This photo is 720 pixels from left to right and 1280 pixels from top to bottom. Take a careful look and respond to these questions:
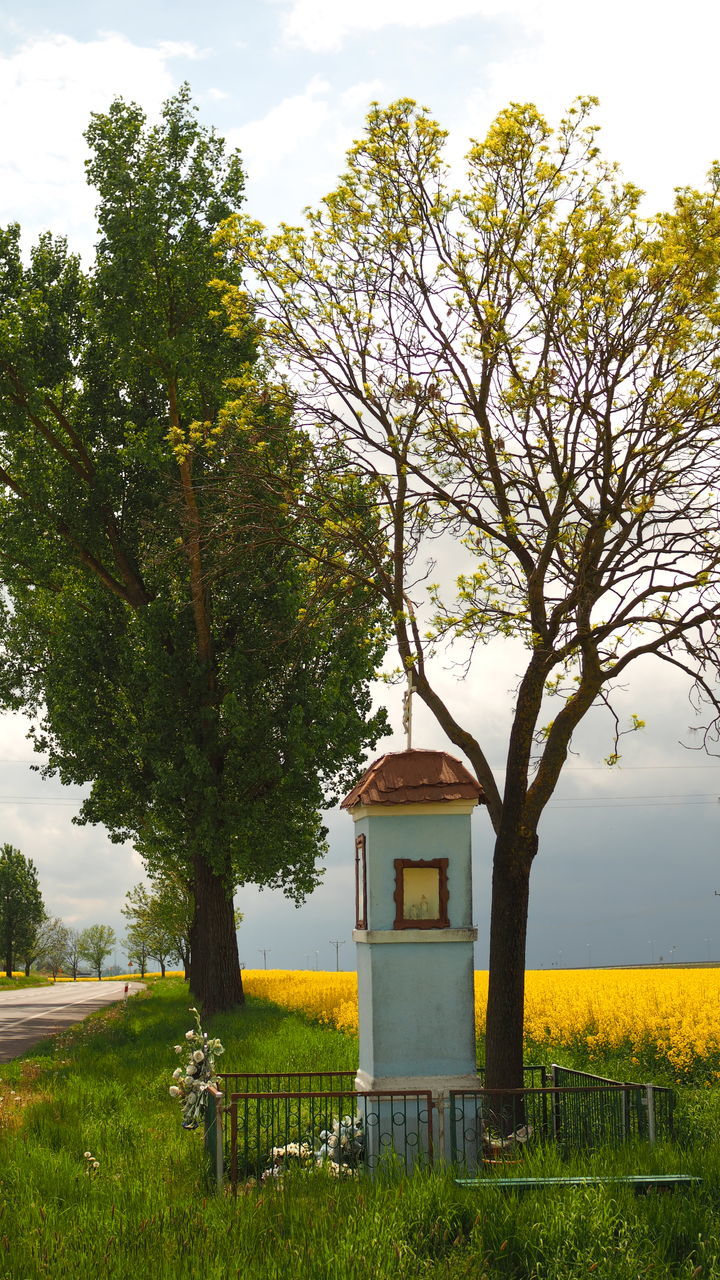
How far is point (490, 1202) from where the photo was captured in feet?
27.4

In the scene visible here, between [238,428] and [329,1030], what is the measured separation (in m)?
14.0

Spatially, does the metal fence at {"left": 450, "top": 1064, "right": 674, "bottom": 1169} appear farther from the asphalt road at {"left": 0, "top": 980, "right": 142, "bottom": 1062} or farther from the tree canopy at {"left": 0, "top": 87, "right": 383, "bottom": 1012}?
the asphalt road at {"left": 0, "top": 980, "right": 142, "bottom": 1062}

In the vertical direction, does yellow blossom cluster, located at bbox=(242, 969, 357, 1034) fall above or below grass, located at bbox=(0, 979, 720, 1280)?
below

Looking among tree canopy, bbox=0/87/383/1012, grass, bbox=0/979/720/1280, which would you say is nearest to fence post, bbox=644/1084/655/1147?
grass, bbox=0/979/720/1280

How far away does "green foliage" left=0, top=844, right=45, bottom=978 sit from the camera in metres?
79.5

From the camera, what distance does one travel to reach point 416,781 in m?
12.8

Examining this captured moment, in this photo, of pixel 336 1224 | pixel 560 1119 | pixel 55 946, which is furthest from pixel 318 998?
pixel 55 946

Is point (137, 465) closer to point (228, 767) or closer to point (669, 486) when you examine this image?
point (228, 767)

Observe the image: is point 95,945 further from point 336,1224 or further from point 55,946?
point 336,1224

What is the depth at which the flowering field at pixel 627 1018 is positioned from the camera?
19.4m

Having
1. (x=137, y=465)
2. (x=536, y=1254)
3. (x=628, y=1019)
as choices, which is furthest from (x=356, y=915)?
(x=137, y=465)

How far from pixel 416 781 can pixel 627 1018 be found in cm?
1101

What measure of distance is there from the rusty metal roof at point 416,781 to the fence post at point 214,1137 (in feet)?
11.6

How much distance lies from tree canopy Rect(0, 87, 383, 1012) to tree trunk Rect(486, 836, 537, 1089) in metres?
7.69
